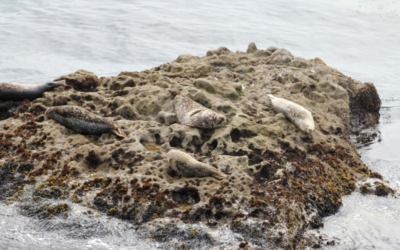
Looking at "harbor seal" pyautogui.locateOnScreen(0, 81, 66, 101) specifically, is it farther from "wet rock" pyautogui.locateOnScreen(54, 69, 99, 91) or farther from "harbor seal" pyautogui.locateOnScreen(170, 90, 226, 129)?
"harbor seal" pyautogui.locateOnScreen(170, 90, 226, 129)

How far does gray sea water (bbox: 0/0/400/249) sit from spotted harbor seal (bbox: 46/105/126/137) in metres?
3.37

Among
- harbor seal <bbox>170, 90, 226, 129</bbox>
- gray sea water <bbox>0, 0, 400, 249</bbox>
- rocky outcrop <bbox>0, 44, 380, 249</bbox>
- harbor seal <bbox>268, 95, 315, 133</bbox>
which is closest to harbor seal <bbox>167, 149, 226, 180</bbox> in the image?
rocky outcrop <bbox>0, 44, 380, 249</bbox>

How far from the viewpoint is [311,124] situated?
973 cm

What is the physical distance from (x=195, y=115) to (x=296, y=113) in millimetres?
1673

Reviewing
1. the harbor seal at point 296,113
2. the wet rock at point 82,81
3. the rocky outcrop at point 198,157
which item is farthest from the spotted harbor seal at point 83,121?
the harbor seal at point 296,113

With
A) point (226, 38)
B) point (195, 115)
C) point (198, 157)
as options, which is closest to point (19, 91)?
point (195, 115)

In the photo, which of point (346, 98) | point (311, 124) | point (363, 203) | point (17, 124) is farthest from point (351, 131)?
point (17, 124)

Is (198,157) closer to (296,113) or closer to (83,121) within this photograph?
(83,121)

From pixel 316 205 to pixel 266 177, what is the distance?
0.76 meters

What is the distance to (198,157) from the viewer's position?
853 cm

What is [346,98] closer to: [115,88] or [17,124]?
[115,88]

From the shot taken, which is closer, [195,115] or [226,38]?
[195,115]

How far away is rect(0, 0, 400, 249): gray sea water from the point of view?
11172 millimetres

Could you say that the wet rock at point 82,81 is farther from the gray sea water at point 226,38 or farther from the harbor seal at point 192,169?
the gray sea water at point 226,38
